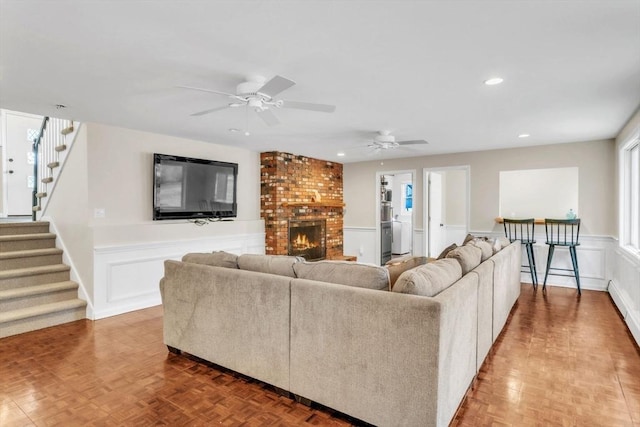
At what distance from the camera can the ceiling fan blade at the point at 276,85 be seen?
2230 millimetres

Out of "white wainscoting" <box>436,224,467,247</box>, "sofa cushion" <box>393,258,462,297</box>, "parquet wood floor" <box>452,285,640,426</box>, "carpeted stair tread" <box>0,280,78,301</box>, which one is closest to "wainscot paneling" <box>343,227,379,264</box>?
"white wainscoting" <box>436,224,467,247</box>

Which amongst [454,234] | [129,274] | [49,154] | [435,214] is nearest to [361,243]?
[435,214]

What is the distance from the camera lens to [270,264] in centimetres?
247

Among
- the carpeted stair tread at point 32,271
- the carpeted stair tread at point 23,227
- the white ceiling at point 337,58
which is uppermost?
the white ceiling at point 337,58

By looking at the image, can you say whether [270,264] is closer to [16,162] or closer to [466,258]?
[466,258]

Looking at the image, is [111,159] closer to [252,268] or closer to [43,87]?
[43,87]

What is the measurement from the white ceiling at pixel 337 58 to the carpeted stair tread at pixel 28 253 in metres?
1.69

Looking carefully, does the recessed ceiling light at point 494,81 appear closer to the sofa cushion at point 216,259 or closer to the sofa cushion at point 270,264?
the sofa cushion at point 270,264

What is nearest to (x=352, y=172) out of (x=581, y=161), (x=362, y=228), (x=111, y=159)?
(x=362, y=228)

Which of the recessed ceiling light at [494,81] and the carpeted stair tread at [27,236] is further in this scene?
the carpeted stair tread at [27,236]

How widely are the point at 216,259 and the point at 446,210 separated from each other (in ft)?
20.5

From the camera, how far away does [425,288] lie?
6.07ft

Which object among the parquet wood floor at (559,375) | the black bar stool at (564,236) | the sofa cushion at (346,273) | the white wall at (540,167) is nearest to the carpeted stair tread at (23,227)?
the sofa cushion at (346,273)

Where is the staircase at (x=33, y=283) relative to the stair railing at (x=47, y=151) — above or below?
below
